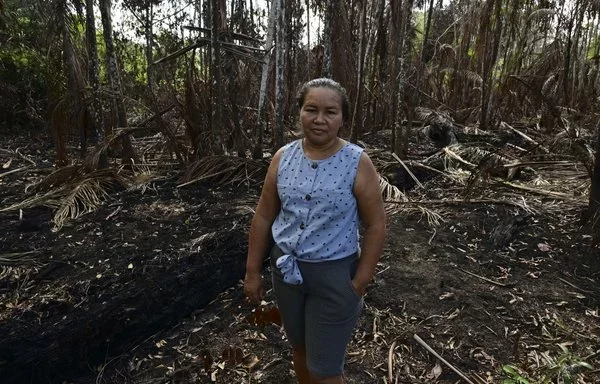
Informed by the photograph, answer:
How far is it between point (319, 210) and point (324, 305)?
13.7 inches

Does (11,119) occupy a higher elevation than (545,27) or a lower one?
lower

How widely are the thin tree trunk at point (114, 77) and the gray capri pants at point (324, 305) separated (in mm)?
3704

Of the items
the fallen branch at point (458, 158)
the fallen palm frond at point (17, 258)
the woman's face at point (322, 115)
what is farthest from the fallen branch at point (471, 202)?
the fallen palm frond at point (17, 258)

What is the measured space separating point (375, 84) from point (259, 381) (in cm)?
574

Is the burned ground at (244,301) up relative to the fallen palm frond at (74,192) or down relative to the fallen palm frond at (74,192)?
down

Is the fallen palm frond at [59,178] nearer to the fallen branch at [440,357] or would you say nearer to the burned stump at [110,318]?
the burned stump at [110,318]

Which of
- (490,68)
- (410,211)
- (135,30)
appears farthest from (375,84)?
(135,30)

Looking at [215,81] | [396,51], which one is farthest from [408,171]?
[215,81]

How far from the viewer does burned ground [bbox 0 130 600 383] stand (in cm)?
240

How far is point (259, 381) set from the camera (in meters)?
2.31

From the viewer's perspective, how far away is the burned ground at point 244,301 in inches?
94.7

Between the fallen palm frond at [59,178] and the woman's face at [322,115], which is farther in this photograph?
the fallen palm frond at [59,178]

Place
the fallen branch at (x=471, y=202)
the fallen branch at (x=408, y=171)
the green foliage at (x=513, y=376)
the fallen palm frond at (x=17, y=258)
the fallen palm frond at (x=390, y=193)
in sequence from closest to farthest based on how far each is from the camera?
the green foliage at (x=513, y=376)
the fallen palm frond at (x=17, y=258)
the fallen branch at (x=471, y=202)
the fallen palm frond at (x=390, y=193)
the fallen branch at (x=408, y=171)

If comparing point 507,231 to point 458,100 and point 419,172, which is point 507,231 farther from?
point 458,100
